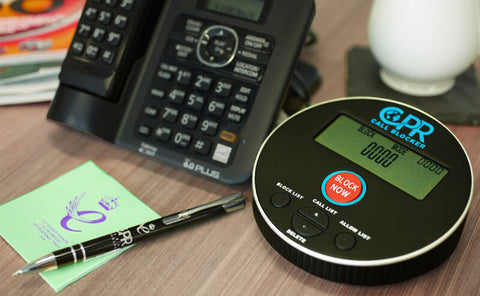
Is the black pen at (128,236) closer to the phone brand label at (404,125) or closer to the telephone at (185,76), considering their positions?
the telephone at (185,76)

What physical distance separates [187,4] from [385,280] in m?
0.35

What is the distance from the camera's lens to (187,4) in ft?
1.96

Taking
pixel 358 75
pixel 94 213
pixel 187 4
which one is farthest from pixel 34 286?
pixel 358 75

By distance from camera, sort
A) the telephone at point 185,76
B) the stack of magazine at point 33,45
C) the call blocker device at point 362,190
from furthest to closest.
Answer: the stack of magazine at point 33,45, the telephone at point 185,76, the call blocker device at point 362,190

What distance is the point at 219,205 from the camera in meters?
0.52

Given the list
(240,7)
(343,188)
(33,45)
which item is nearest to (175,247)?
(343,188)

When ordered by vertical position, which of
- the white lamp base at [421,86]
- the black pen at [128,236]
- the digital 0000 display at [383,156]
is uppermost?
the white lamp base at [421,86]

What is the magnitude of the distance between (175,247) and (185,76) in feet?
0.60

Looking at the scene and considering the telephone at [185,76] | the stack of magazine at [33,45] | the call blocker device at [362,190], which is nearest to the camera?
the call blocker device at [362,190]

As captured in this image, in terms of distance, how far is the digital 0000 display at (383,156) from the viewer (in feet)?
1.56

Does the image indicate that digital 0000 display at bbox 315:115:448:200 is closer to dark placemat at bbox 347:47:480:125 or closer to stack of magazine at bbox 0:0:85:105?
dark placemat at bbox 347:47:480:125

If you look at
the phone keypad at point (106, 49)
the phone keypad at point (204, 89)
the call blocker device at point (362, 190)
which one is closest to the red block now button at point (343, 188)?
the call blocker device at point (362, 190)

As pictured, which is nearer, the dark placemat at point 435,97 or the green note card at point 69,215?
the green note card at point 69,215

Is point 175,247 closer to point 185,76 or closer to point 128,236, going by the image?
point 128,236
